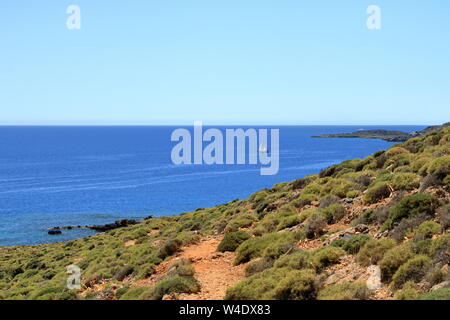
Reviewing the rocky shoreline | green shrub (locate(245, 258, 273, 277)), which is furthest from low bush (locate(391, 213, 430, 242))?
the rocky shoreline

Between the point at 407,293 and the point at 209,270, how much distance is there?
25.7 feet

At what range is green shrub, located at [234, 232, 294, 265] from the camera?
51.3 feet

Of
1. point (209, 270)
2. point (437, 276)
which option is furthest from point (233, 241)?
point (437, 276)

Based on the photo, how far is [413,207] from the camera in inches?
542

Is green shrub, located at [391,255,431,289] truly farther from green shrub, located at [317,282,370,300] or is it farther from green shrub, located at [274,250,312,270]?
green shrub, located at [274,250,312,270]

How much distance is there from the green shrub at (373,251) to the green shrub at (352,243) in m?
0.67

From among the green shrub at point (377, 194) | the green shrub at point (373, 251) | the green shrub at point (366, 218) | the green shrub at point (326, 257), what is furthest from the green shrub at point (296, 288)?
the green shrub at point (377, 194)

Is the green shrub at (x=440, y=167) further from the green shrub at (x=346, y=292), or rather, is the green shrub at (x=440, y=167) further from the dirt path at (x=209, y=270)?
the dirt path at (x=209, y=270)

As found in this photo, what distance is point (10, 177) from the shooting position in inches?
4636

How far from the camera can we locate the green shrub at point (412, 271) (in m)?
9.88

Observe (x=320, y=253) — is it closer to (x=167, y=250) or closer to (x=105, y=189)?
(x=167, y=250)
